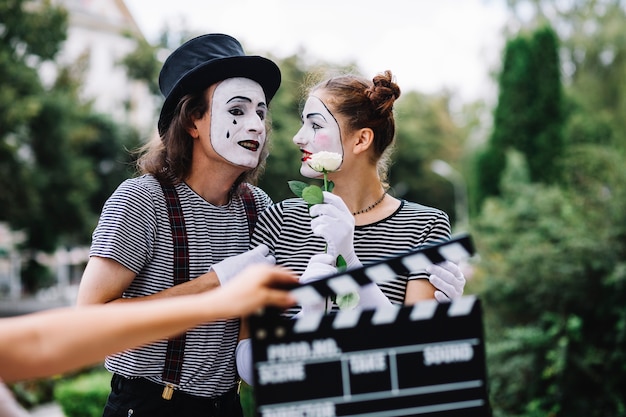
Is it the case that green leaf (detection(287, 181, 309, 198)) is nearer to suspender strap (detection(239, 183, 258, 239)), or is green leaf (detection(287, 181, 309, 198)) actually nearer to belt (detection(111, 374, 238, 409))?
suspender strap (detection(239, 183, 258, 239))

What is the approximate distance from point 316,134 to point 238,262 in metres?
0.64

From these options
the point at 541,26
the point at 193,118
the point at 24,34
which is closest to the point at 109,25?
the point at 24,34

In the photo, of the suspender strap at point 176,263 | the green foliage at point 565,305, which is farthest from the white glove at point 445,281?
the green foliage at point 565,305

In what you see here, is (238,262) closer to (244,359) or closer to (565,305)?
(244,359)

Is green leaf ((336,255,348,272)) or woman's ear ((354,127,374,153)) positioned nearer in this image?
green leaf ((336,255,348,272))

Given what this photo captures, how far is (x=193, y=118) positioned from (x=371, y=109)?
80 cm

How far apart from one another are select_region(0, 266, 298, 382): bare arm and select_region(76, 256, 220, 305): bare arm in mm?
1025

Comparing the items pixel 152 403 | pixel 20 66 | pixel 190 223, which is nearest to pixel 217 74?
pixel 190 223

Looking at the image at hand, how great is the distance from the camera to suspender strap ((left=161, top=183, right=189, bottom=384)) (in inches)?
114

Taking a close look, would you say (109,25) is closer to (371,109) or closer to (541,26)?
(541,26)

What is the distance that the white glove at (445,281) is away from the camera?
2.68 m

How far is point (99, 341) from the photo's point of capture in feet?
5.52

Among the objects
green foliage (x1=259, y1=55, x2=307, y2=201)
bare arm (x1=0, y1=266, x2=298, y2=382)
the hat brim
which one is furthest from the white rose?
green foliage (x1=259, y1=55, x2=307, y2=201)

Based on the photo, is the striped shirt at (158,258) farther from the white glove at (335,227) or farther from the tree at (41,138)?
the tree at (41,138)
